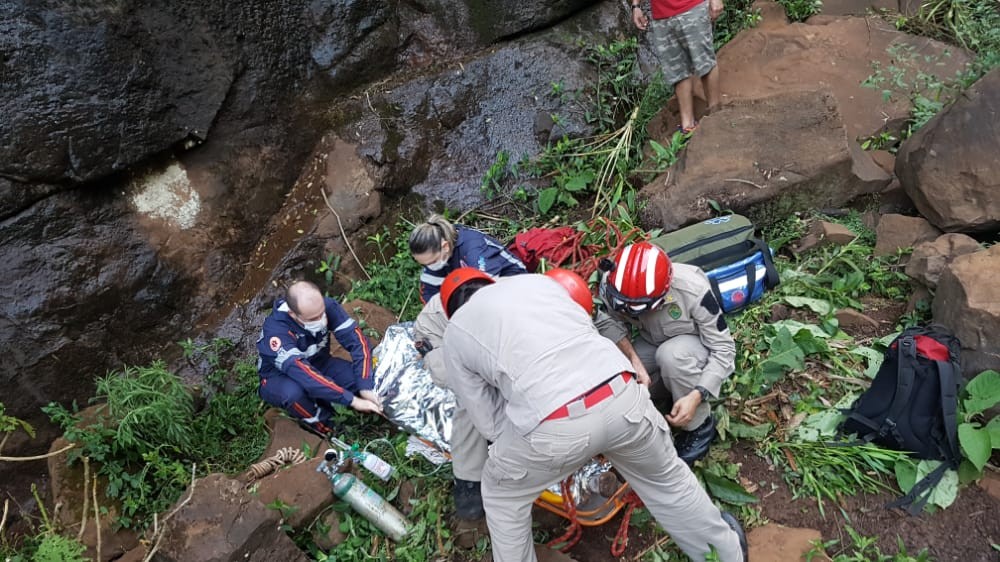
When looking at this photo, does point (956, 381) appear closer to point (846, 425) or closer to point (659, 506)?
point (846, 425)

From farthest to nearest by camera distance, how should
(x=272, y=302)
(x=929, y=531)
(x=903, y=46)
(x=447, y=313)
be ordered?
(x=903, y=46) → (x=272, y=302) → (x=447, y=313) → (x=929, y=531)

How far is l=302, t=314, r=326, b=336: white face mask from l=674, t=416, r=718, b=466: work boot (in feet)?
7.16

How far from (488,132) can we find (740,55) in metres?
2.48

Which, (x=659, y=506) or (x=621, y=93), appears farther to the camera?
(x=621, y=93)

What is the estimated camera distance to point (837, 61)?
18.3 ft

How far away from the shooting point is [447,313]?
3066 millimetres

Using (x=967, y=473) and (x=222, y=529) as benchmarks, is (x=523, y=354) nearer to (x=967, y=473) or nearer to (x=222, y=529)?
(x=222, y=529)

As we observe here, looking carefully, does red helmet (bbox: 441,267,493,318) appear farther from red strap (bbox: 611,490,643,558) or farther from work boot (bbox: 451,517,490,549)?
red strap (bbox: 611,490,643,558)

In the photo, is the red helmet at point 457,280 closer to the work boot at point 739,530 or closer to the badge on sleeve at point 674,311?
the badge on sleeve at point 674,311

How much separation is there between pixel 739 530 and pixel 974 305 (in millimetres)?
1672

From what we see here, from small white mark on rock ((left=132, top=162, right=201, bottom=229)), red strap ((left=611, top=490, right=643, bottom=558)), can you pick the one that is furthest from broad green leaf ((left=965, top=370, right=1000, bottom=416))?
small white mark on rock ((left=132, top=162, right=201, bottom=229))

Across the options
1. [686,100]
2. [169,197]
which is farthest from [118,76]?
[686,100]

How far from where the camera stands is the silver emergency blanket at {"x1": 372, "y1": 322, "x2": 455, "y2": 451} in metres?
3.67

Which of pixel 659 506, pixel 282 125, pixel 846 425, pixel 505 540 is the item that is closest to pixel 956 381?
pixel 846 425
